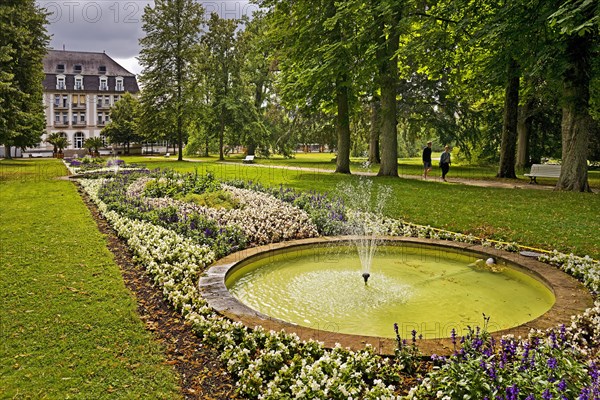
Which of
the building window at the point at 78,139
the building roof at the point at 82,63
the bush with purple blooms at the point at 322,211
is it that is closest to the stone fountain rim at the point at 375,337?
the bush with purple blooms at the point at 322,211

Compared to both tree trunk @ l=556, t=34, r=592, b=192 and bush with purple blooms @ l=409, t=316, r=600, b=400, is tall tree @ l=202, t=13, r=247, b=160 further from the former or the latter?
bush with purple blooms @ l=409, t=316, r=600, b=400

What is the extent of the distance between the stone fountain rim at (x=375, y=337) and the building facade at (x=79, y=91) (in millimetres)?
72421

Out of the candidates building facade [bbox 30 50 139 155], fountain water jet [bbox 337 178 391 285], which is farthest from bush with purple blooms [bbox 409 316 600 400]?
building facade [bbox 30 50 139 155]

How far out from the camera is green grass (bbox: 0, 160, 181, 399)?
334 cm

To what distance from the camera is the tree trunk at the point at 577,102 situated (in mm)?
14031

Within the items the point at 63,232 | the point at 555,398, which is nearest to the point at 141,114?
the point at 63,232

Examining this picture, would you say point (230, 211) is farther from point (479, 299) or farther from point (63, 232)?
point (479, 299)

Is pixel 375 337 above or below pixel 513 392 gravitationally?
below

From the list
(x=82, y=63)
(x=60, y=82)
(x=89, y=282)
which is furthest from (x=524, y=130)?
(x=82, y=63)

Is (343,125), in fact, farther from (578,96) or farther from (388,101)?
(578,96)

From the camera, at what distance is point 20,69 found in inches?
1254

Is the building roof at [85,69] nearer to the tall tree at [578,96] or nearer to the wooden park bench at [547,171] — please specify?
the wooden park bench at [547,171]

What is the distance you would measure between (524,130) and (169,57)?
28581mm

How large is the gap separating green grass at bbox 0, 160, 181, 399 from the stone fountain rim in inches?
34.8
